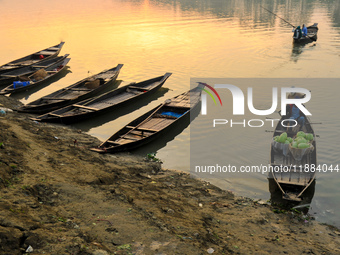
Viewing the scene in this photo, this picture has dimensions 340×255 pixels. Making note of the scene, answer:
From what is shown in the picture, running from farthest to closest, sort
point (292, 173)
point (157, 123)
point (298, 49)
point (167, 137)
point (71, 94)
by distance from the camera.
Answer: point (298, 49)
point (71, 94)
point (157, 123)
point (167, 137)
point (292, 173)

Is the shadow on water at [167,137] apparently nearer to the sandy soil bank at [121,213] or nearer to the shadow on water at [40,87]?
the sandy soil bank at [121,213]

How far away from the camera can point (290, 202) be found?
29.2ft

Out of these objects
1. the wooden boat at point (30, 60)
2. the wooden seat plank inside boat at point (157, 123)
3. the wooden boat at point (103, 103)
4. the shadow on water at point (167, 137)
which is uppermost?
the wooden boat at point (30, 60)

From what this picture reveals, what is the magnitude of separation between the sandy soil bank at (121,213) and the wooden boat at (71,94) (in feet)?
14.9

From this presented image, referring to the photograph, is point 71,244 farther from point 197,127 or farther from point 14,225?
point 197,127

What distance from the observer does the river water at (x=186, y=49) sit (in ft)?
39.8

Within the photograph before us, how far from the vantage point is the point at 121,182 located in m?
8.70

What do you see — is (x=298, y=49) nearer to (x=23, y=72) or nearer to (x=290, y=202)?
(x=23, y=72)

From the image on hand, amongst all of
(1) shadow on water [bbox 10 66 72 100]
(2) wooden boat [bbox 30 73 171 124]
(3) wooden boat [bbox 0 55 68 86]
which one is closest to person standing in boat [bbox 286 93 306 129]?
(2) wooden boat [bbox 30 73 171 124]

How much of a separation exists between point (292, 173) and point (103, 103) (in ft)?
30.8

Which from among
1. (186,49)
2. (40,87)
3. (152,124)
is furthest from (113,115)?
(186,49)

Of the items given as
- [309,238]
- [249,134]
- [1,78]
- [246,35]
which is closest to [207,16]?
[246,35]

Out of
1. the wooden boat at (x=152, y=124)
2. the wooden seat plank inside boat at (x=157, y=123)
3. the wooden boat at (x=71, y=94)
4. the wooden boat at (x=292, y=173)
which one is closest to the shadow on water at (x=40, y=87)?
the wooden boat at (x=71, y=94)

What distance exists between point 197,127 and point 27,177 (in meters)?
7.97
